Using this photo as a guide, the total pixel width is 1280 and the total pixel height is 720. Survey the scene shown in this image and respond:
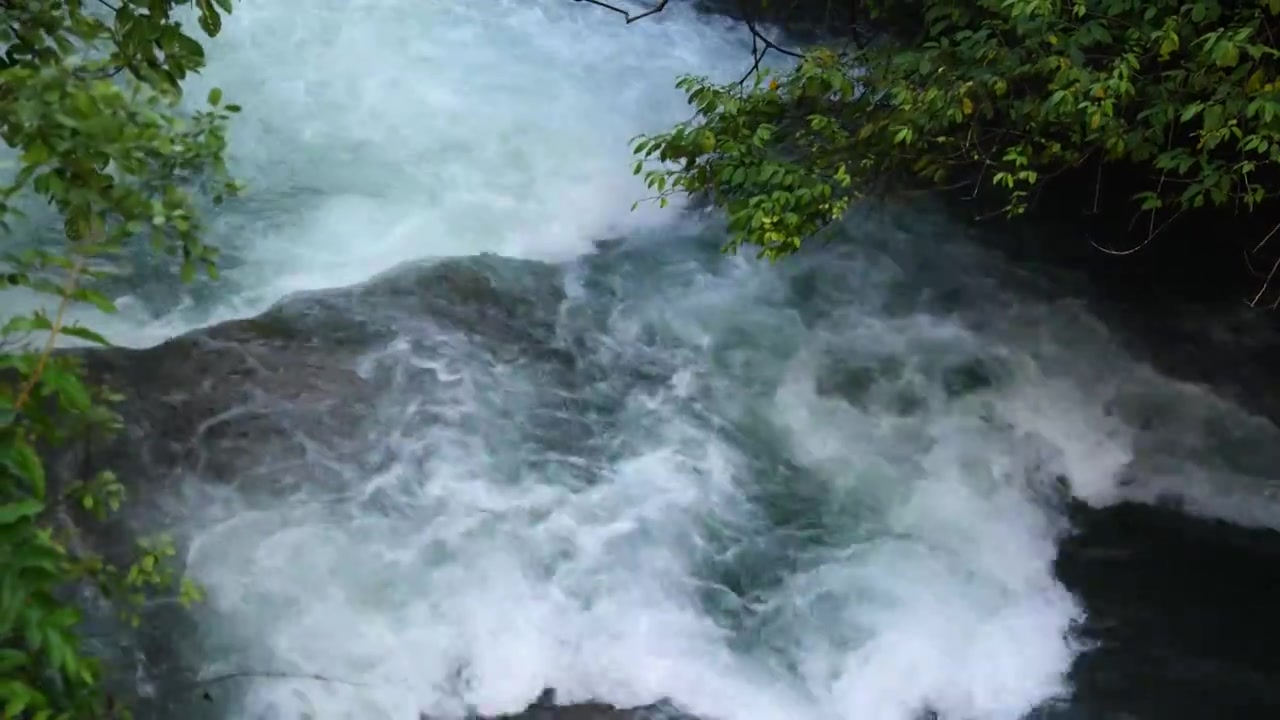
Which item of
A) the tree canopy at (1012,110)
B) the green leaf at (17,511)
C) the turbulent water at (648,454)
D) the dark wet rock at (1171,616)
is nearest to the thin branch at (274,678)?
the turbulent water at (648,454)

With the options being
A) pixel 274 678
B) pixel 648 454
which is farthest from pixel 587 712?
pixel 648 454

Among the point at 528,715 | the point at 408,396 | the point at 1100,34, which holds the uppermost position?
the point at 1100,34

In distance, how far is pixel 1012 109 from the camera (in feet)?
14.6

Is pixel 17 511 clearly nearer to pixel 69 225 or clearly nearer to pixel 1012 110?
pixel 69 225

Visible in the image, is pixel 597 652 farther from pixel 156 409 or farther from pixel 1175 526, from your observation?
pixel 1175 526

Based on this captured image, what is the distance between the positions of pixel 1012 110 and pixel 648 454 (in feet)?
7.36

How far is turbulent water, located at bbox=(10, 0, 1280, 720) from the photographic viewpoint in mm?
3979

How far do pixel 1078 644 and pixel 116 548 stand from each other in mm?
3838

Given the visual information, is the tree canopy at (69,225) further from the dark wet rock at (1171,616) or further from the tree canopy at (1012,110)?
the dark wet rock at (1171,616)

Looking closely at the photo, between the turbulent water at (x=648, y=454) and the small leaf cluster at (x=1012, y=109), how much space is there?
89 cm

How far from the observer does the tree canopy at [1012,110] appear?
382 centimetres

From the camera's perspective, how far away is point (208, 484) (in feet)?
13.9

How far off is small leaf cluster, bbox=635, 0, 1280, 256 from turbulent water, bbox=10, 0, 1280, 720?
0.89 metres

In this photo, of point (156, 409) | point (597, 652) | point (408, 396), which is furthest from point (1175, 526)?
point (156, 409)
